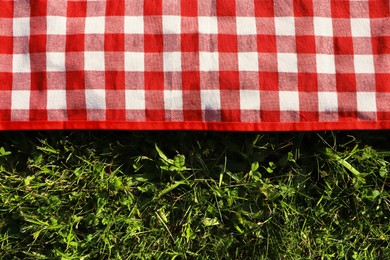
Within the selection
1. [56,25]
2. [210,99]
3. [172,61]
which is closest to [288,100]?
[210,99]

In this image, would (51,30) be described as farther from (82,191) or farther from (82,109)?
(82,191)

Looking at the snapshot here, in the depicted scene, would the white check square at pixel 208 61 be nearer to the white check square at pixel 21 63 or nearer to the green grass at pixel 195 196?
the green grass at pixel 195 196

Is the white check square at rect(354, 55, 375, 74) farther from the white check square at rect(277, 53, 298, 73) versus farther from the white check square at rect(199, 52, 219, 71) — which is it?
the white check square at rect(199, 52, 219, 71)

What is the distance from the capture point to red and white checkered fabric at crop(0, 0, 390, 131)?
3.50ft

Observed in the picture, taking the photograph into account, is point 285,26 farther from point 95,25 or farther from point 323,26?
point 95,25

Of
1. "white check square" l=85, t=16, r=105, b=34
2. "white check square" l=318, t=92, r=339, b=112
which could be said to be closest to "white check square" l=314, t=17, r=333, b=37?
"white check square" l=318, t=92, r=339, b=112

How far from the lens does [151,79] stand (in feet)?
3.51

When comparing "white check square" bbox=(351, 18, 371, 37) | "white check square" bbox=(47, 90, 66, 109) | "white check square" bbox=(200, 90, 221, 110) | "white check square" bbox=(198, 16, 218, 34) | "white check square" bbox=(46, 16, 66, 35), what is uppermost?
"white check square" bbox=(46, 16, 66, 35)

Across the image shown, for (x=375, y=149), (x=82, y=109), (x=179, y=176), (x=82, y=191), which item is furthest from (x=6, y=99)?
(x=375, y=149)

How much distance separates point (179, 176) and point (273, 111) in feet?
0.97

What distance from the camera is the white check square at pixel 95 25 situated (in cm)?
107

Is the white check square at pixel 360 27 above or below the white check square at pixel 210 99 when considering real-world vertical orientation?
above

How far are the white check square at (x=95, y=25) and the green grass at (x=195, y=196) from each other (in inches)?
10.4

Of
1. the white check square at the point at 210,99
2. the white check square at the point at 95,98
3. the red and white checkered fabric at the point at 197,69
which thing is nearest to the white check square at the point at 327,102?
the red and white checkered fabric at the point at 197,69
